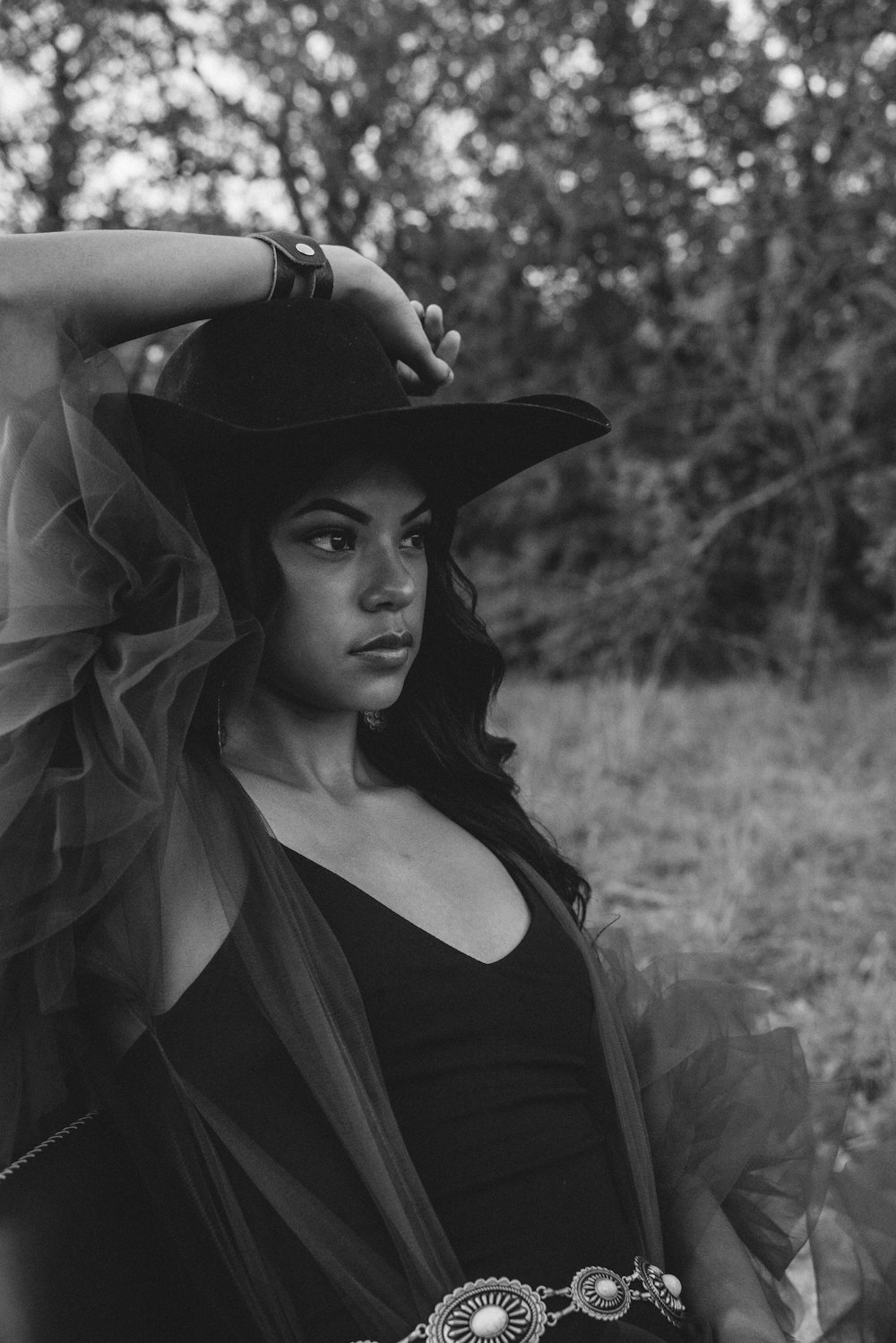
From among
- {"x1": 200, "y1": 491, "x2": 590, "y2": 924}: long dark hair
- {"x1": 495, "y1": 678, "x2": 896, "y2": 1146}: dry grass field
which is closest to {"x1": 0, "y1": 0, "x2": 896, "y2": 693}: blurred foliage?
{"x1": 495, "y1": 678, "x2": 896, "y2": 1146}: dry grass field

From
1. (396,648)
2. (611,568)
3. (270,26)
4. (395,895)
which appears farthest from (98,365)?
(270,26)

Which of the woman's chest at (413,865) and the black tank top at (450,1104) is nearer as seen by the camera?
the black tank top at (450,1104)

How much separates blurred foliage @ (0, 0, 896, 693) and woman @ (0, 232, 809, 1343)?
4.89 meters

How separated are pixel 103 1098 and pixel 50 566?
529 millimetres

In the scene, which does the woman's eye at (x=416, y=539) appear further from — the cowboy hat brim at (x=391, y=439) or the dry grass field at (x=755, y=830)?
the dry grass field at (x=755, y=830)

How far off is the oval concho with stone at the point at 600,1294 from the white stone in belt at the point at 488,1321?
85 millimetres

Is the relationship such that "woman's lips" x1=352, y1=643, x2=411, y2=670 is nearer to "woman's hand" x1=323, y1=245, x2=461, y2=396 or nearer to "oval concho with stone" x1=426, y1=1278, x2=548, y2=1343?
"woman's hand" x1=323, y1=245, x2=461, y2=396

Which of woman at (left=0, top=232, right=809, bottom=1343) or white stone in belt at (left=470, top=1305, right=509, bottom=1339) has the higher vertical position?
woman at (left=0, top=232, right=809, bottom=1343)

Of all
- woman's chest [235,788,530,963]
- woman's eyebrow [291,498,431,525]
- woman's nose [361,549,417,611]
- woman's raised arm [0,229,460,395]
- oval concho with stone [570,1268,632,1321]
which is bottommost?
oval concho with stone [570,1268,632,1321]

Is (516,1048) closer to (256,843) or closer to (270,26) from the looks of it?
(256,843)

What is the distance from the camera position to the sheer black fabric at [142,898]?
1.17 metres

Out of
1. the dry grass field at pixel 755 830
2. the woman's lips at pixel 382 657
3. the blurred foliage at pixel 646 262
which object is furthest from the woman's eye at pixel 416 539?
the blurred foliage at pixel 646 262

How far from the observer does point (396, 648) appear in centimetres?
146

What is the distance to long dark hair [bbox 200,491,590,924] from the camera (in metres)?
1.72
